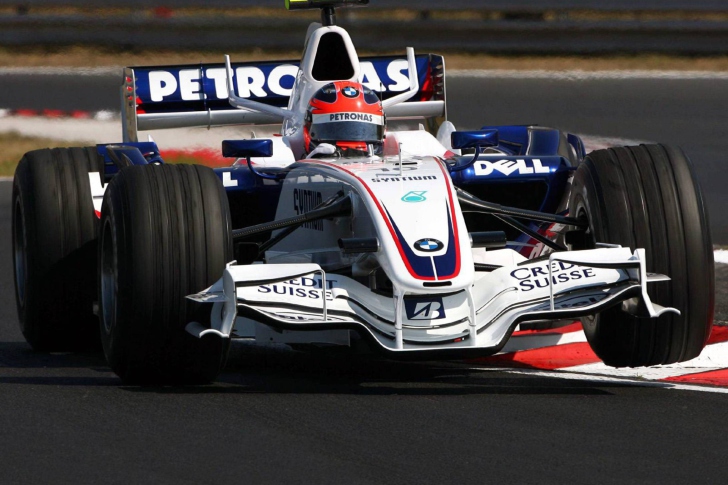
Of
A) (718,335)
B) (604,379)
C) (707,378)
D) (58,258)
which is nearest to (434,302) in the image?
(604,379)

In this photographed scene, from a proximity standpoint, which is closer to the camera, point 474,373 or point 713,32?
point 474,373

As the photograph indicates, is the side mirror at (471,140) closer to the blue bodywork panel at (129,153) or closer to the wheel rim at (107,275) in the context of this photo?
the blue bodywork panel at (129,153)

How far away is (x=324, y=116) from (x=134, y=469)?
3.74 m

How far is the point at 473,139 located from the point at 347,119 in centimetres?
87

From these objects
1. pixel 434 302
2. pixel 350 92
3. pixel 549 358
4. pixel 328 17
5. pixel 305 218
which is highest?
pixel 328 17

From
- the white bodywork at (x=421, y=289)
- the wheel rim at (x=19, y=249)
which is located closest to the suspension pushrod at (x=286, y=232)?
the white bodywork at (x=421, y=289)

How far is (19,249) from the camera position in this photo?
8.86 m

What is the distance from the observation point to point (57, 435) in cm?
588

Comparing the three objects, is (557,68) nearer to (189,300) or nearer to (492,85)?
(492,85)

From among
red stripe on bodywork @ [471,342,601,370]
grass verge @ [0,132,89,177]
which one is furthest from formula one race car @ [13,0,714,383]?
grass verge @ [0,132,89,177]

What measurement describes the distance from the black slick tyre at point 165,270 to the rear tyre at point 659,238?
1.86m

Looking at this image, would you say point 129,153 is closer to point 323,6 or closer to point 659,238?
point 323,6

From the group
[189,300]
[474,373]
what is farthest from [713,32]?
[189,300]

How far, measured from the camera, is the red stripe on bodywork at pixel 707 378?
702 centimetres
